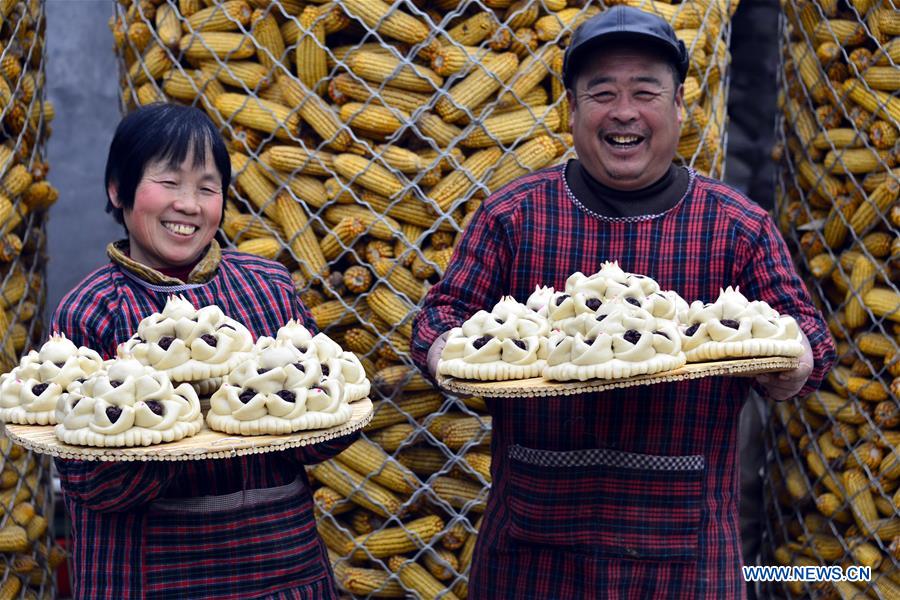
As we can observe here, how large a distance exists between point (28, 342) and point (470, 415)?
1.38 m

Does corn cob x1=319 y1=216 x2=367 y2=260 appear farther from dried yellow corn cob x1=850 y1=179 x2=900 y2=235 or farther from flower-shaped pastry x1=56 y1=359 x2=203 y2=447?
dried yellow corn cob x1=850 y1=179 x2=900 y2=235

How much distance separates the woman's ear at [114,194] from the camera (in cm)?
235

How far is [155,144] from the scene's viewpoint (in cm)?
228

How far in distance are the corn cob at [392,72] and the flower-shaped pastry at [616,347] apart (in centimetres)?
127

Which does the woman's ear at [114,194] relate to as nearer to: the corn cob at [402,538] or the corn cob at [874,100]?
the corn cob at [402,538]

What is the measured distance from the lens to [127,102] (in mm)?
3516

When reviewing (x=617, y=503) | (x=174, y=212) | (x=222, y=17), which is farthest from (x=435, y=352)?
(x=222, y=17)

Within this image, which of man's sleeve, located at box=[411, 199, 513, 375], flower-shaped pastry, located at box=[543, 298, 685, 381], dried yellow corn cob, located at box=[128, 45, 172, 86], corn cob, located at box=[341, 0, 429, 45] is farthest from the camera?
dried yellow corn cob, located at box=[128, 45, 172, 86]

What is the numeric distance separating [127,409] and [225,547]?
398mm

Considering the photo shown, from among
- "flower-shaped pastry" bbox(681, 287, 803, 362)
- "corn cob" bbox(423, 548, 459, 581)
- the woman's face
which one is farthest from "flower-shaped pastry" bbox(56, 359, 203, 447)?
"corn cob" bbox(423, 548, 459, 581)

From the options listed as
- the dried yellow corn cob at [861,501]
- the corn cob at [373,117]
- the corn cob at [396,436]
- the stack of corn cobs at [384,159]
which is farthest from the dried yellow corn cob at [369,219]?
the dried yellow corn cob at [861,501]

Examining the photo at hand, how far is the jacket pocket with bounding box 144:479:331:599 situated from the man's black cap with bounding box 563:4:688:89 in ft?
3.67

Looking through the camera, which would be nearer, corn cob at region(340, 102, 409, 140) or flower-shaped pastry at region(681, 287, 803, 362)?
flower-shaped pastry at region(681, 287, 803, 362)

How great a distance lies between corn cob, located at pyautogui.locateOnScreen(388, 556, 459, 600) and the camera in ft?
10.8
